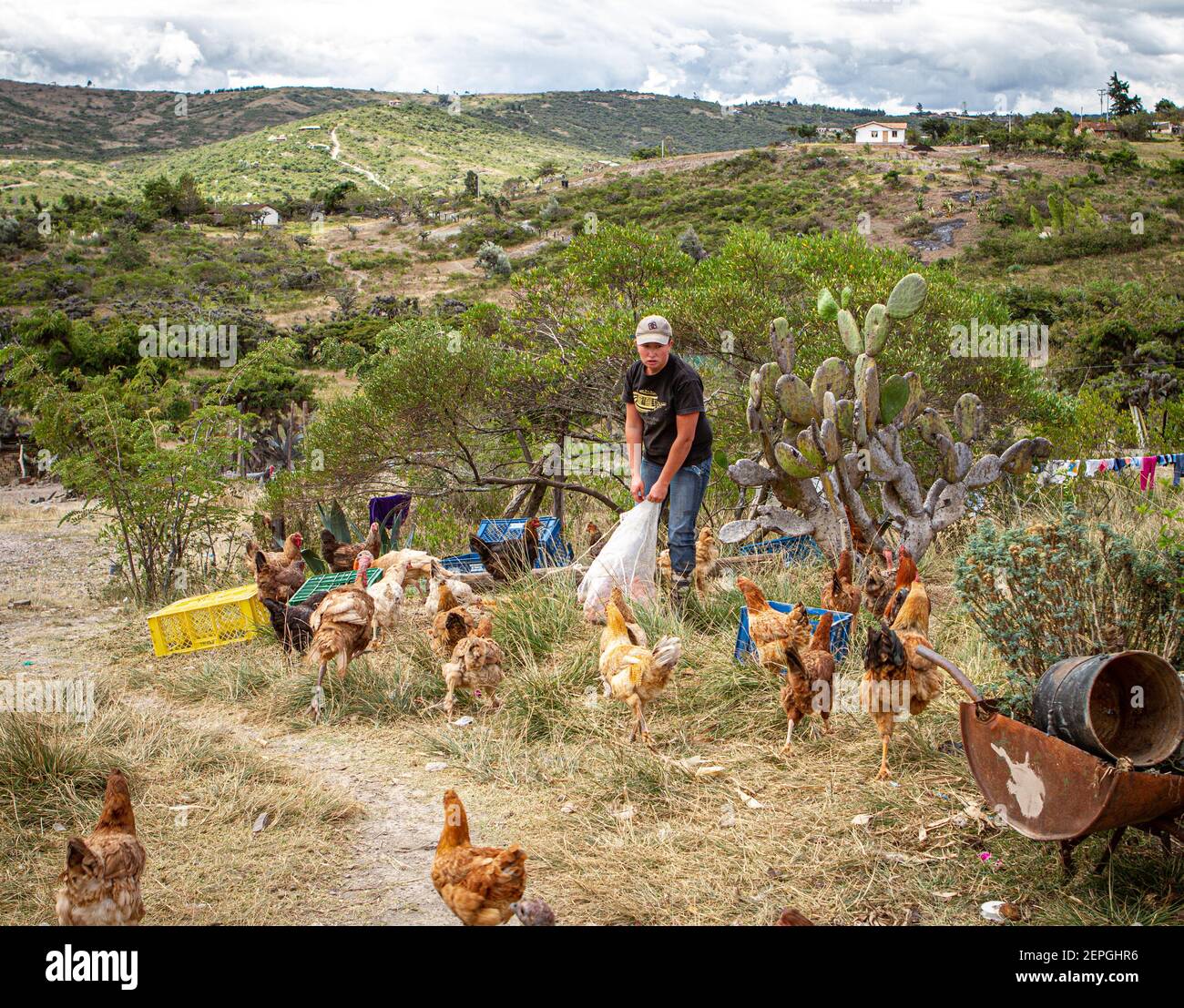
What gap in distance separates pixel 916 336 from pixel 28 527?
11753 millimetres

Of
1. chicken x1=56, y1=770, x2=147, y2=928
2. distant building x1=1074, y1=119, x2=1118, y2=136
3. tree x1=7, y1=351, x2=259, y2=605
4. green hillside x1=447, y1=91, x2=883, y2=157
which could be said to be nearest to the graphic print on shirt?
chicken x1=56, y1=770, x2=147, y2=928

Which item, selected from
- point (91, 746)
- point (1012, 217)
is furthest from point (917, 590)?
point (1012, 217)

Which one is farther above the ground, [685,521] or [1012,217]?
[1012,217]

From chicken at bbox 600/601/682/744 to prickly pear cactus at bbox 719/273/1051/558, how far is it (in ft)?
6.41

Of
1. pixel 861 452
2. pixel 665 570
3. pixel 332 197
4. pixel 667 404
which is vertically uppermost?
pixel 332 197

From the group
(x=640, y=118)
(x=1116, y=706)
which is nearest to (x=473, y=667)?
(x=1116, y=706)

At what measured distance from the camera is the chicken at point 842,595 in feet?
16.4

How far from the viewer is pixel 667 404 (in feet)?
18.4

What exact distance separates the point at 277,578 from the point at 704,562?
2818 mm

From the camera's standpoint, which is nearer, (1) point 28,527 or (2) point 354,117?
(1) point 28,527

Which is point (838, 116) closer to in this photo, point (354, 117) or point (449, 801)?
point (354, 117)

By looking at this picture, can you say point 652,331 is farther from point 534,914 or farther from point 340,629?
point 534,914

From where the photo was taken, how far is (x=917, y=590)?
4148mm

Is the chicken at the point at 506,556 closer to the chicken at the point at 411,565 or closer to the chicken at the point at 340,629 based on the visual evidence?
the chicken at the point at 411,565
